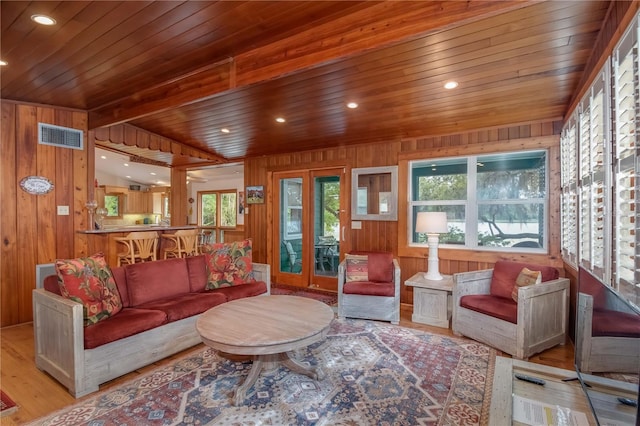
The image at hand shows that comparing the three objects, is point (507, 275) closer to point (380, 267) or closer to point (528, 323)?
point (528, 323)

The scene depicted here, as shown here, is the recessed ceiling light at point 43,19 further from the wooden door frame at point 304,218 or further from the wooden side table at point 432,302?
the wooden side table at point 432,302

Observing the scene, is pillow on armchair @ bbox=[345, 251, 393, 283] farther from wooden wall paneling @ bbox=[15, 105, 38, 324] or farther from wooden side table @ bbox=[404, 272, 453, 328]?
wooden wall paneling @ bbox=[15, 105, 38, 324]

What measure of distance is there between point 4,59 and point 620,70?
179 inches

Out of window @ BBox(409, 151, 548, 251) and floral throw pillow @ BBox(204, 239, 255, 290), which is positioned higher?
window @ BBox(409, 151, 548, 251)

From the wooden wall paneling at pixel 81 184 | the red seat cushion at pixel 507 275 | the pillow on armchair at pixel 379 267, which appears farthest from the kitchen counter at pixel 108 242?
the red seat cushion at pixel 507 275

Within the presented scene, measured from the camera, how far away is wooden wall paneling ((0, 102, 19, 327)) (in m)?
3.65

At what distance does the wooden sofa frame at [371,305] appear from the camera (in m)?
3.79

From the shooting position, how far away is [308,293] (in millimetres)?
5238

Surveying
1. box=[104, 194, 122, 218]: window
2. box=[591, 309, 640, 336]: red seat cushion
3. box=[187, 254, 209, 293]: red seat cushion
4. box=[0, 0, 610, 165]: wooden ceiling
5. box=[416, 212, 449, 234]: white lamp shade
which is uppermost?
box=[0, 0, 610, 165]: wooden ceiling

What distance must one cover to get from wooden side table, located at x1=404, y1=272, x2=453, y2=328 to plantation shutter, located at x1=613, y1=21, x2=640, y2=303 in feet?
6.38

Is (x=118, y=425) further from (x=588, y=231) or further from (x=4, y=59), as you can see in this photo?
(x=588, y=231)

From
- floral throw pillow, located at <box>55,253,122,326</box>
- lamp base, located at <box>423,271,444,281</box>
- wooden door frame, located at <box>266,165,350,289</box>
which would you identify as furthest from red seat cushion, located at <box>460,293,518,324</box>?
floral throw pillow, located at <box>55,253,122,326</box>

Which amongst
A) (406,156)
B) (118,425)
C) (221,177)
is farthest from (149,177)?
(118,425)

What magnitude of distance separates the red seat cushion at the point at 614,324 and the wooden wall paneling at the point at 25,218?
5388 millimetres
